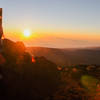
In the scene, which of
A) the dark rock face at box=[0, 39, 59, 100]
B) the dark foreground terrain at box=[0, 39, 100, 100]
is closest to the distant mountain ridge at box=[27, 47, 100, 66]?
the dark rock face at box=[0, 39, 59, 100]

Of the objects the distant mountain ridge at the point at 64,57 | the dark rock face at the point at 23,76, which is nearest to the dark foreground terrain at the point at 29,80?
the dark rock face at the point at 23,76

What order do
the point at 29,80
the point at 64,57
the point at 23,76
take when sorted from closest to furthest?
1. the point at 23,76
2. the point at 29,80
3. the point at 64,57

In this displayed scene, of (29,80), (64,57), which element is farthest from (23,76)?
(64,57)

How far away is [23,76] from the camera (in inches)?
779

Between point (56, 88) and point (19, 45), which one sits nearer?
point (56, 88)

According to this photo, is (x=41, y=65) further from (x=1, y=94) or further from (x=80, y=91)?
(x=1, y=94)

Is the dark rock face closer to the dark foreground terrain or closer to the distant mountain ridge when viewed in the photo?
the dark foreground terrain

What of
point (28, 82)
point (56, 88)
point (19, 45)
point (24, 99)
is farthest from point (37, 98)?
point (19, 45)

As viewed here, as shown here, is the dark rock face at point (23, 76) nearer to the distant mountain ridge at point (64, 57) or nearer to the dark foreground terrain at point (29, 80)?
the dark foreground terrain at point (29, 80)

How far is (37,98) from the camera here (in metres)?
17.4

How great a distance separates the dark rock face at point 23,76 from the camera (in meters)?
17.3

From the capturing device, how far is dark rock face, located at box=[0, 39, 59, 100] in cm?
1733

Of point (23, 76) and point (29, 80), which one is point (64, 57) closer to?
point (29, 80)

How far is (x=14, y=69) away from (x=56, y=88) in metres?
4.50
